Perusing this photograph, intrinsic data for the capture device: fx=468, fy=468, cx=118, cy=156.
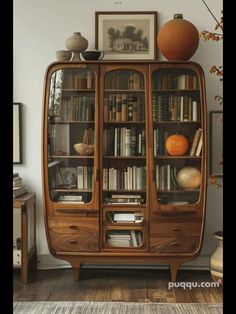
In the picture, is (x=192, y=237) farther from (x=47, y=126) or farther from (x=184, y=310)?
(x=47, y=126)

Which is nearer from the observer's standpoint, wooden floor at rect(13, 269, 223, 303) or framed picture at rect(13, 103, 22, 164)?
wooden floor at rect(13, 269, 223, 303)

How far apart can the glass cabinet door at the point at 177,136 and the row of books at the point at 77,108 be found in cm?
38

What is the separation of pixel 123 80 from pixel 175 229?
956 mm

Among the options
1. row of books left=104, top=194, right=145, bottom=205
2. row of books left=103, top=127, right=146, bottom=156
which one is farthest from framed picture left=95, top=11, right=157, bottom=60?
row of books left=104, top=194, right=145, bottom=205

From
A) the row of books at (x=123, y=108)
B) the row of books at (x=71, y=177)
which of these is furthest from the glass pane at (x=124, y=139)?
the row of books at (x=71, y=177)

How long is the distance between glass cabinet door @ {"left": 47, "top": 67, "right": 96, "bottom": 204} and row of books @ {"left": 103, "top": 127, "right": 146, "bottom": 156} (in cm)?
9

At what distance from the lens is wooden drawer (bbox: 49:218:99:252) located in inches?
113

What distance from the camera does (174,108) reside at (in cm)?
283

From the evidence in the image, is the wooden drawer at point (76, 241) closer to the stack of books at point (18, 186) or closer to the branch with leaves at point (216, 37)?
the stack of books at point (18, 186)

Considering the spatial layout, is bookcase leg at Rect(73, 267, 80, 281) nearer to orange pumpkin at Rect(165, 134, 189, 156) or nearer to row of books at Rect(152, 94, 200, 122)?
orange pumpkin at Rect(165, 134, 189, 156)

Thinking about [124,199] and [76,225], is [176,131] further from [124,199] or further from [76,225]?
[76,225]

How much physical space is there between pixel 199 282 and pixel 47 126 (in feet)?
4.42
